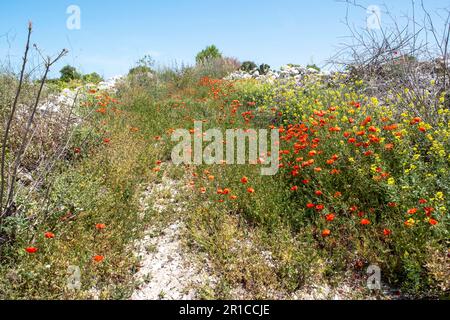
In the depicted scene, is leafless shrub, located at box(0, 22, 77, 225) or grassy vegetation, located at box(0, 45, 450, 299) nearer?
grassy vegetation, located at box(0, 45, 450, 299)

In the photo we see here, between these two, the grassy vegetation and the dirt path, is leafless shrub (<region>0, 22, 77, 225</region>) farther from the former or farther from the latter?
the dirt path

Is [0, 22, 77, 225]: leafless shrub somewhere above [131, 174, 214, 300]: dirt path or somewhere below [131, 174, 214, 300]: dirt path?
above

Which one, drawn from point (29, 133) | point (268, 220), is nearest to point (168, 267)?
point (268, 220)

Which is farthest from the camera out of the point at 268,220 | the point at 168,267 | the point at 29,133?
the point at 29,133

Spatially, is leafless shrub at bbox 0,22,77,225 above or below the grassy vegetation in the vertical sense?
above

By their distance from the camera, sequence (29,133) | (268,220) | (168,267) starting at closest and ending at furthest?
(168,267) < (268,220) < (29,133)

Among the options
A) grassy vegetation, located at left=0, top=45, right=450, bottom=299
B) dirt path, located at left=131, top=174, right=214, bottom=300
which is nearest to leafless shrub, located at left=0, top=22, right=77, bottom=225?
grassy vegetation, located at left=0, top=45, right=450, bottom=299

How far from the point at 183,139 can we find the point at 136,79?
6681 mm

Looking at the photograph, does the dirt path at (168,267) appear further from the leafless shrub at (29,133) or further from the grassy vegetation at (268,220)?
the leafless shrub at (29,133)

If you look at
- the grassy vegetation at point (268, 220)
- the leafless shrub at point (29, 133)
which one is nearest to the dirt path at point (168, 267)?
the grassy vegetation at point (268, 220)

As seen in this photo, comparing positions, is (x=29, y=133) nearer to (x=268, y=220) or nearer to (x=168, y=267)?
(x=168, y=267)
